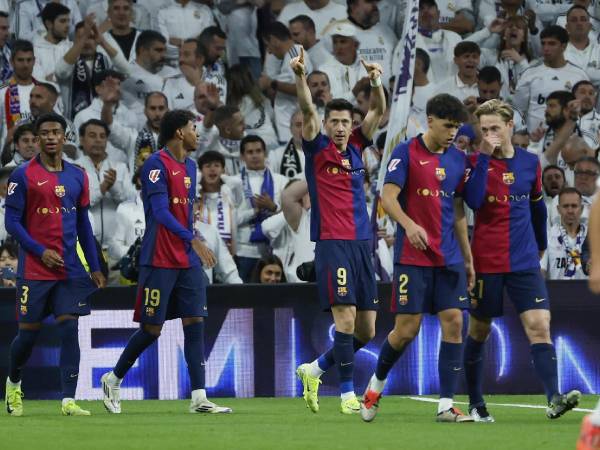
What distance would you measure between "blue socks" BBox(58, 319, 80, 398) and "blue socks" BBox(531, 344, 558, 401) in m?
3.61

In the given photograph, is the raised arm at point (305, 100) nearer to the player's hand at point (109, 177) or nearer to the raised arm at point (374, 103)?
the raised arm at point (374, 103)

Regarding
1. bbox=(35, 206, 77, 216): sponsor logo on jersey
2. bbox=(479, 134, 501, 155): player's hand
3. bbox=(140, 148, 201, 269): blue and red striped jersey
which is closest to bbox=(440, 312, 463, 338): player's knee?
bbox=(479, 134, 501, 155): player's hand

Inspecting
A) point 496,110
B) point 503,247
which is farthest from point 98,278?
point 496,110

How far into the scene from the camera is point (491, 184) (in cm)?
988

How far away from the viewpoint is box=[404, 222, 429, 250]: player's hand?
9.19m

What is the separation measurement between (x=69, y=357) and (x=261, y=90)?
7099 millimetres

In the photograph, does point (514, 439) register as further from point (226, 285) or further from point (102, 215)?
point (102, 215)

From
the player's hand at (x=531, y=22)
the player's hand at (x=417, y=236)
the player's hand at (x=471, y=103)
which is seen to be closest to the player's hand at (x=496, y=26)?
the player's hand at (x=531, y=22)

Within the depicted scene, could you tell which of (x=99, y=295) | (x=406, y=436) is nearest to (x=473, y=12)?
(x=99, y=295)

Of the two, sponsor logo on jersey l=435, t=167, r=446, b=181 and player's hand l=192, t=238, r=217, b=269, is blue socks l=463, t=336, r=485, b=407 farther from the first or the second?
player's hand l=192, t=238, r=217, b=269

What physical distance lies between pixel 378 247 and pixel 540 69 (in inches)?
182

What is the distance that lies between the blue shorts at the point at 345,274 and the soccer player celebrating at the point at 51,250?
1.82m

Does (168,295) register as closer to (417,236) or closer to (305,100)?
(305,100)

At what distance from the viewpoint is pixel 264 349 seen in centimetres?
1330
